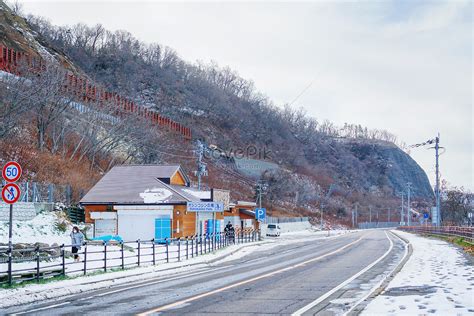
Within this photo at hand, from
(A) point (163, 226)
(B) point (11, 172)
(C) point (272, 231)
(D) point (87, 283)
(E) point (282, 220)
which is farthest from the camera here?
(E) point (282, 220)

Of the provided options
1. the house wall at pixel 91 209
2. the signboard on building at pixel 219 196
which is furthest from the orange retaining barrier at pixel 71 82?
the signboard on building at pixel 219 196

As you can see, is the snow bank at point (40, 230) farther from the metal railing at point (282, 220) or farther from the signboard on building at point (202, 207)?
the metal railing at point (282, 220)

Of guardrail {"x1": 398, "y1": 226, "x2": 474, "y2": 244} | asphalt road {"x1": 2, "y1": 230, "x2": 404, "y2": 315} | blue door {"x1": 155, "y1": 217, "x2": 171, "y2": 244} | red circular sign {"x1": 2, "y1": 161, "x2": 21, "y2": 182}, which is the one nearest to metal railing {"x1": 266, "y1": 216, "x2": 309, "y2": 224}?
guardrail {"x1": 398, "y1": 226, "x2": 474, "y2": 244}

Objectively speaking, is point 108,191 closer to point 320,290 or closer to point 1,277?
point 1,277

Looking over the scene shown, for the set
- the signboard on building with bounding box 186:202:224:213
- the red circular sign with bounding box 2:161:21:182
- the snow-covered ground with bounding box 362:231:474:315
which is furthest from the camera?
the signboard on building with bounding box 186:202:224:213

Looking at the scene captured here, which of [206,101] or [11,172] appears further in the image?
[206,101]

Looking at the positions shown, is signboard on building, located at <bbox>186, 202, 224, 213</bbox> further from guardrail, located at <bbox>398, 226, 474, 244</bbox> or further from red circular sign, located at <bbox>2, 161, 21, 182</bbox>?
red circular sign, located at <bbox>2, 161, 21, 182</bbox>

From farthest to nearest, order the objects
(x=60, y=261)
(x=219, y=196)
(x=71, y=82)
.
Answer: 1. (x=71, y=82)
2. (x=219, y=196)
3. (x=60, y=261)

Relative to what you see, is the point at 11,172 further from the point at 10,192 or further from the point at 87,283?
the point at 87,283

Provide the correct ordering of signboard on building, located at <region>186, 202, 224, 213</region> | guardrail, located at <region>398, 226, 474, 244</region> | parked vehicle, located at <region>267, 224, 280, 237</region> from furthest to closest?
1. parked vehicle, located at <region>267, 224, 280, 237</region>
2. guardrail, located at <region>398, 226, 474, 244</region>
3. signboard on building, located at <region>186, 202, 224, 213</region>

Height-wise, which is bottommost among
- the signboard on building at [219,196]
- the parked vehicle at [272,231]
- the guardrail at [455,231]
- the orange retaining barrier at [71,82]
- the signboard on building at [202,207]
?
the parked vehicle at [272,231]

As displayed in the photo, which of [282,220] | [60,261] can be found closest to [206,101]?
[282,220]

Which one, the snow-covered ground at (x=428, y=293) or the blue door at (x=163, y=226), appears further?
the blue door at (x=163, y=226)

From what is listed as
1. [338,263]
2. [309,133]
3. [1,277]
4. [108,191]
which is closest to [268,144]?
[309,133]
